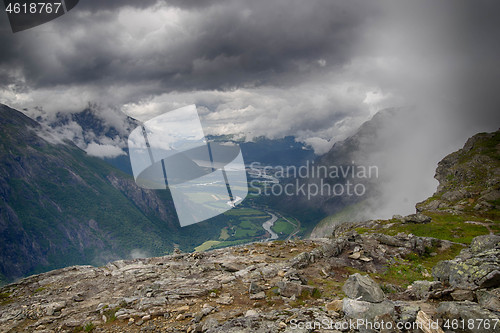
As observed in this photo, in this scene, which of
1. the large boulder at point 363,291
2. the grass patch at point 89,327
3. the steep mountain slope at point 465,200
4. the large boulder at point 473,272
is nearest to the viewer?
the large boulder at point 363,291

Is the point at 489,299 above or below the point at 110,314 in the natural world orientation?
above

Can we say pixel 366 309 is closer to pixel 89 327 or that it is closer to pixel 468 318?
pixel 468 318

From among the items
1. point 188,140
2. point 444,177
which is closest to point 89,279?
point 188,140

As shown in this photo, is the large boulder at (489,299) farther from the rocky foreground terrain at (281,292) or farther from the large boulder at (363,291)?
the large boulder at (363,291)

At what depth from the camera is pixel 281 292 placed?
1812 cm

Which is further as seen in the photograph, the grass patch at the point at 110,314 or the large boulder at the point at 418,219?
the large boulder at the point at 418,219

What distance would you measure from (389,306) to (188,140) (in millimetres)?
24683

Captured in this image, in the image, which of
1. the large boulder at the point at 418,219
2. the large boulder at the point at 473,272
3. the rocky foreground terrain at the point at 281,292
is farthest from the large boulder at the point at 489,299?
the large boulder at the point at 418,219

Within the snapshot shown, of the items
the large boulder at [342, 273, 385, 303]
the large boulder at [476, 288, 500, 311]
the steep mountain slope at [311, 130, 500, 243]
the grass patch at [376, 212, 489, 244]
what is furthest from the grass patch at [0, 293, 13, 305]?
the grass patch at [376, 212, 489, 244]

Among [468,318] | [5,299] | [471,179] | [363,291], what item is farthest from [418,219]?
[471,179]

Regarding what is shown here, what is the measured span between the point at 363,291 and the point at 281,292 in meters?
6.46

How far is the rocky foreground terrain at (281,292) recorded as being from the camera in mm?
11703

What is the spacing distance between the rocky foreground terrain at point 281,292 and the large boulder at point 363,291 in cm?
7

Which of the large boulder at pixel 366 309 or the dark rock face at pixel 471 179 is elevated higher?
the large boulder at pixel 366 309
